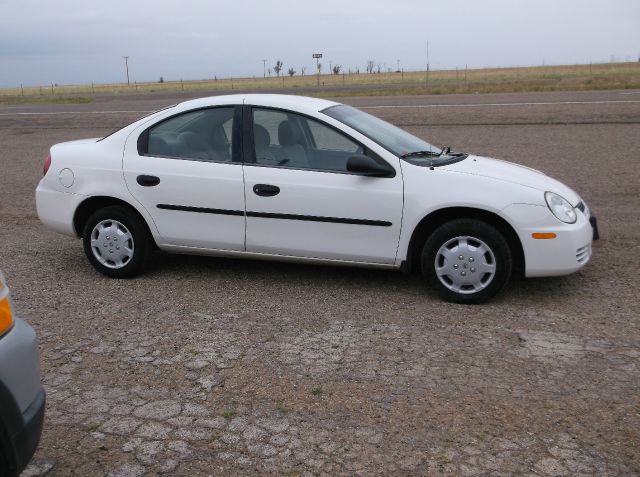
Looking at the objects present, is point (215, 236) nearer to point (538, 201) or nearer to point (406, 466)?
point (538, 201)

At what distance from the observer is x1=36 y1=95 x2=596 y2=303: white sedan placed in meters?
5.45

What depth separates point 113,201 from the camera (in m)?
6.30

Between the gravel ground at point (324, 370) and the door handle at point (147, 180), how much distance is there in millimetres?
864

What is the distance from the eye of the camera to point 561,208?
549 cm

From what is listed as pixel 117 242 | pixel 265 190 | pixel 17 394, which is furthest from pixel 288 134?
pixel 17 394

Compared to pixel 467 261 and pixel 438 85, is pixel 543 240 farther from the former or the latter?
pixel 438 85

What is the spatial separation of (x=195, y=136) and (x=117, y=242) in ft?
3.76

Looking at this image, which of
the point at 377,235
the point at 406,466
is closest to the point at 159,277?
the point at 377,235

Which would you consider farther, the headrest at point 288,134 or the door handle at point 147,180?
the door handle at point 147,180

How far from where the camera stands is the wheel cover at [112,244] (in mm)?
6262

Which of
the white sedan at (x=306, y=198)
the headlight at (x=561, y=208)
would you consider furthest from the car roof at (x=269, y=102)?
the headlight at (x=561, y=208)

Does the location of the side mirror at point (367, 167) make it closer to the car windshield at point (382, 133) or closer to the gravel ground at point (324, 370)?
the car windshield at point (382, 133)

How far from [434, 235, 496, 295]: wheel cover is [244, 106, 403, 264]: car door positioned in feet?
1.29

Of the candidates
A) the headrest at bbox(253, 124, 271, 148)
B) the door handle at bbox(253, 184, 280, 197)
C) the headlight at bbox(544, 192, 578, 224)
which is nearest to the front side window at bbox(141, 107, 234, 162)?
the headrest at bbox(253, 124, 271, 148)
